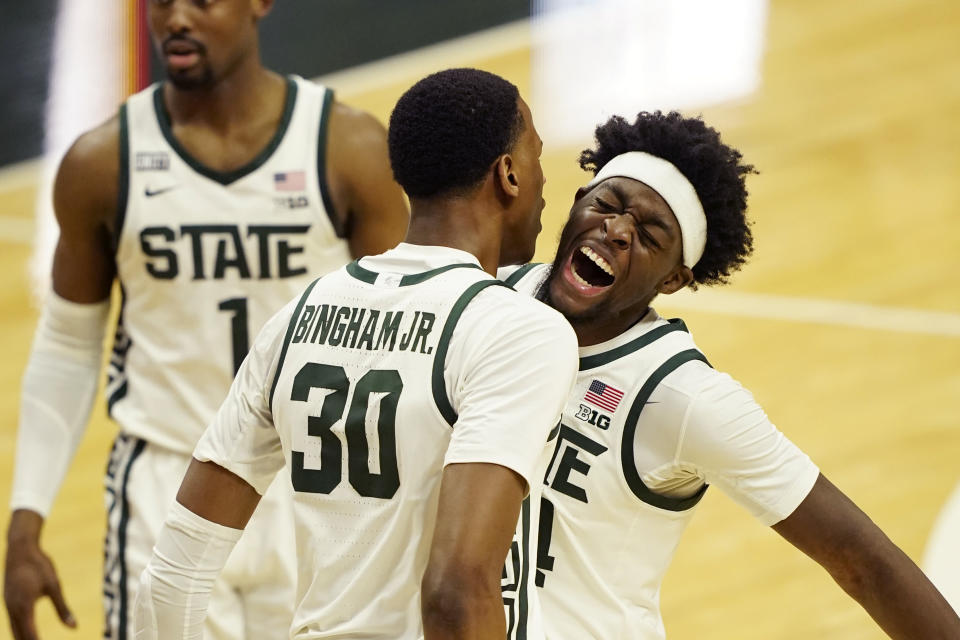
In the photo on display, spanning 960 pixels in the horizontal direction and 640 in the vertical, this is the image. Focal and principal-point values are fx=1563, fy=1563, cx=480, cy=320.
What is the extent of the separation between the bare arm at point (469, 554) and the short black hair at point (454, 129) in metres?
0.51

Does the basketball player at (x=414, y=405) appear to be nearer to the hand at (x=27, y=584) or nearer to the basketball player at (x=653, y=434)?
the basketball player at (x=653, y=434)

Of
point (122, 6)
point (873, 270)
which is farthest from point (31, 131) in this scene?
point (873, 270)

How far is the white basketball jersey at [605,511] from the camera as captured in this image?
9.03 feet

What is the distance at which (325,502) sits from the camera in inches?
96.7

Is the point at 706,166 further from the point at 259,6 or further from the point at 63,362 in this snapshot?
the point at 63,362

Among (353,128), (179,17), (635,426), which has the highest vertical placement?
(179,17)

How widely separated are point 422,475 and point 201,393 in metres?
1.56

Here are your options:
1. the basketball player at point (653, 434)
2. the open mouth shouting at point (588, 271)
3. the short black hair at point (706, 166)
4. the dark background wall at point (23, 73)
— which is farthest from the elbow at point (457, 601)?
the dark background wall at point (23, 73)

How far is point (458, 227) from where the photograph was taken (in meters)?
2.48

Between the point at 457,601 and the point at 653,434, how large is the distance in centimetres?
69

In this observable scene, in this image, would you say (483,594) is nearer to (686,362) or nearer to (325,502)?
(325,502)

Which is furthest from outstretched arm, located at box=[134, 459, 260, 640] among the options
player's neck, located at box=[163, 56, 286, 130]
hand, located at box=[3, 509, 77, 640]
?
player's neck, located at box=[163, 56, 286, 130]

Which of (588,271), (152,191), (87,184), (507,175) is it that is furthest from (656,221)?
(87,184)

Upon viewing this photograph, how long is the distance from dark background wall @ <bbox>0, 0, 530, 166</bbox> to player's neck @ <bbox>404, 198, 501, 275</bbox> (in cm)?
555
